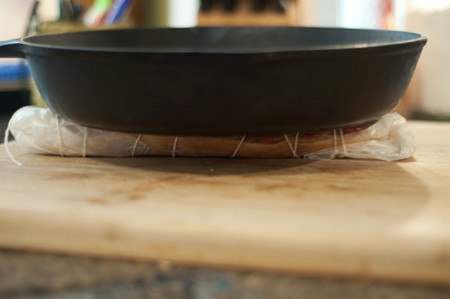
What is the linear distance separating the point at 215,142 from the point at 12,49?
216 millimetres

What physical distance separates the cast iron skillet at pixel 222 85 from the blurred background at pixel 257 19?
1.86ft

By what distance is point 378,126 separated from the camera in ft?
2.16

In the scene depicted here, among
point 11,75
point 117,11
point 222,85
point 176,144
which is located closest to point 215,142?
point 176,144

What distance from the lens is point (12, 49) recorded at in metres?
0.59

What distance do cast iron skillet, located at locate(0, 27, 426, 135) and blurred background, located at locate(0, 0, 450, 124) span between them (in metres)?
0.57

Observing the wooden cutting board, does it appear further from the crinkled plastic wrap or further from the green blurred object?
the green blurred object

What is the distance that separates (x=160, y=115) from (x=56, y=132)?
0.19 metres

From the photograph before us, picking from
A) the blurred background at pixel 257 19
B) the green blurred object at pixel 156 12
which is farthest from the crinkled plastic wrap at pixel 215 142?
the green blurred object at pixel 156 12

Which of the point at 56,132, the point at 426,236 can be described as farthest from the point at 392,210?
the point at 56,132

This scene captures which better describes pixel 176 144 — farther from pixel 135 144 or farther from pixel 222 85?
pixel 222 85

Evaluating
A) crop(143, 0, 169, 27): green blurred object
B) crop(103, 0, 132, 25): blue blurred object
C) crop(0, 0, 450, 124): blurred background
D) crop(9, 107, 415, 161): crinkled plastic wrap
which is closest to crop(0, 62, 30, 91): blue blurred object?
crop(0, 0, 450, 124): blurred background

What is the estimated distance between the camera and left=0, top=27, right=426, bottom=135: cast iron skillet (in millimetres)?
482

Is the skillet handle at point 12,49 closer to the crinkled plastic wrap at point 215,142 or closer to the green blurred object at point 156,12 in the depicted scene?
the crinkled plastic wrap at point 215,142

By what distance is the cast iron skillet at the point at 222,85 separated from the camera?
482 millimetres
